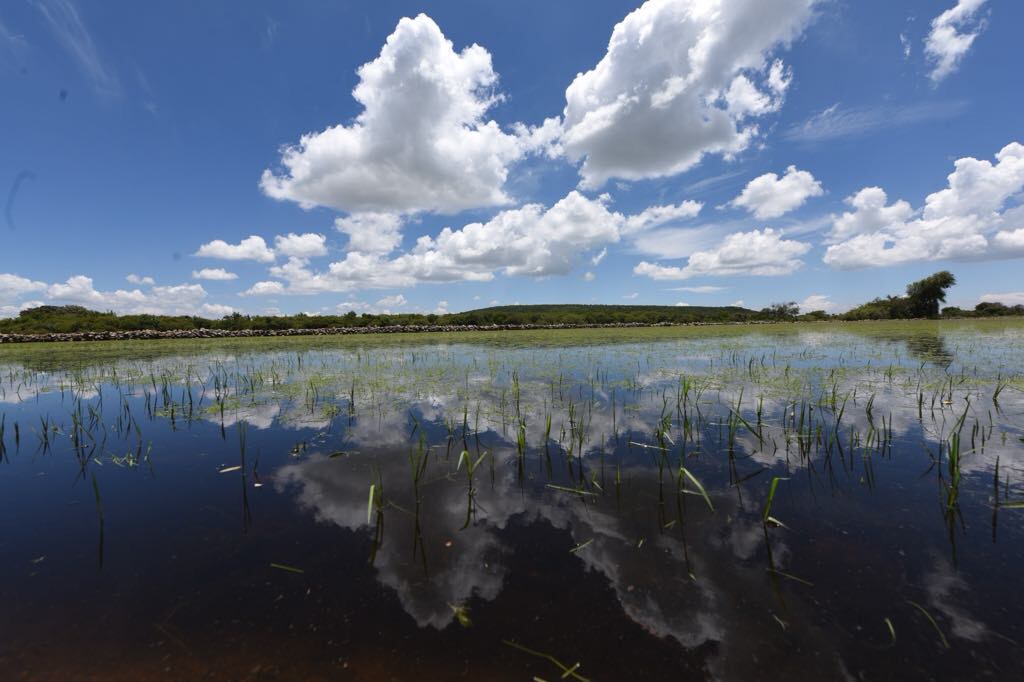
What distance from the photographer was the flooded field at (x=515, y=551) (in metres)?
2.39

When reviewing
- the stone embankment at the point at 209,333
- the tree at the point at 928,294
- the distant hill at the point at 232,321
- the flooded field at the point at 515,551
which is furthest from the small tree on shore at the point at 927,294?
the flooded field at the point at 515,551

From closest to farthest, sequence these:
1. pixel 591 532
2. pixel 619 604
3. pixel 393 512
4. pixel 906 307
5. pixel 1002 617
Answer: pixel 1002 617 < pixel 619 604 < pixel 591 532 < pixel 393 512 < pixel 906 307

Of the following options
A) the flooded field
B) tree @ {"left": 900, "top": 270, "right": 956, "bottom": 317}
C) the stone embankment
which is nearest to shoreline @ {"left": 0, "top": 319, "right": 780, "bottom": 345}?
the stone embankment

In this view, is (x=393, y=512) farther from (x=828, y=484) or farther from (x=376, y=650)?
(x=828, y=484)

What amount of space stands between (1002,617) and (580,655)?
278 cm

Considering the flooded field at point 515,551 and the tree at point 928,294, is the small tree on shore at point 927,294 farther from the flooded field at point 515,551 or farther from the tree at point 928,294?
the flooded field at point 515,551

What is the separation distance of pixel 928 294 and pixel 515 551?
94567mm

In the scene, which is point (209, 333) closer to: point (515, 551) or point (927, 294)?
point (515, 551)

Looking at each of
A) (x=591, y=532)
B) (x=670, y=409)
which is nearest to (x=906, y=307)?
(x=670, y=409)

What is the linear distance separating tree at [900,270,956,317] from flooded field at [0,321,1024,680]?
84267 mm

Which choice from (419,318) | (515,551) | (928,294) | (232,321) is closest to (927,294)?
(928,294)

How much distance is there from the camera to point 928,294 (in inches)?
2596

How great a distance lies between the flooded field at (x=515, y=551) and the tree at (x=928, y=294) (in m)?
84.3

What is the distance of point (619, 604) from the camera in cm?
279
